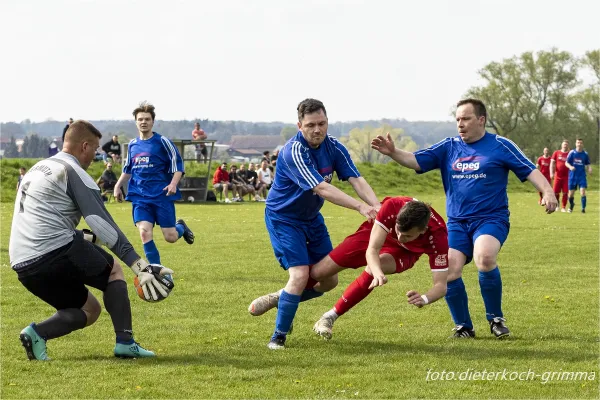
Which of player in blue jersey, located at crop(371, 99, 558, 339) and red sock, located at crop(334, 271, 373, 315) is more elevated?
player in blue jersey, located at crop(371, 99, 558, 339)

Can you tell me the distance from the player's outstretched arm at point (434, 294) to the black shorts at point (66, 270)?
2.39 metres

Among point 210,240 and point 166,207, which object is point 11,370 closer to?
point 166,207

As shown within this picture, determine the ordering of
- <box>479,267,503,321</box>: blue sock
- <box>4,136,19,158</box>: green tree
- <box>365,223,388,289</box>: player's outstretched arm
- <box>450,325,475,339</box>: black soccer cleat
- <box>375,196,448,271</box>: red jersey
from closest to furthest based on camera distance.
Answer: <box>365,223,388,289</box>: player's outstretched arm, <box>375,196,448,271</box>: red jersey, <box>450,325,475,339</box>: black soccer cleat, <box>479,267,503,321</box>: blue sock, <box>4,136,19,158</box>: green tree

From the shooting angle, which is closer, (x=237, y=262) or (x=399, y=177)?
(x=237, y=262)

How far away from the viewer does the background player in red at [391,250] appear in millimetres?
7316

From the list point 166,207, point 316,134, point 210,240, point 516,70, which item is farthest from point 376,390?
point 516,70

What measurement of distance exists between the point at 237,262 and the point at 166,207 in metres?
2.03

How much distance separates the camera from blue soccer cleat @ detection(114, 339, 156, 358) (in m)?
7.14

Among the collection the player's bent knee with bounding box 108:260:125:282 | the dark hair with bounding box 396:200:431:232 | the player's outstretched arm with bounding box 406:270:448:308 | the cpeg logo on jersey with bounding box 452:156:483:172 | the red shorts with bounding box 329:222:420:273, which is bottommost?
the player's outstretched arm with bounding box 406:270:448:308

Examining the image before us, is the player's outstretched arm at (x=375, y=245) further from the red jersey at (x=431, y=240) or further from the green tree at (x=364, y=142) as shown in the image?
the green tree at (x=364, y=142)

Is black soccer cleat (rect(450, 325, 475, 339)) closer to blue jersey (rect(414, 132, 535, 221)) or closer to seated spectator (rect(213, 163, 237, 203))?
blue jersey (rect(414, 132, 535, 221))

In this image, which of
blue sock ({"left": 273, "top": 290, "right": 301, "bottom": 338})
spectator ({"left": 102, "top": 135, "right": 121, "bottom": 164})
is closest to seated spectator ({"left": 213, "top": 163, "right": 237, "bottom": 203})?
spectator ({"left": 102, "top": 135, "right": 121, "bottom": 164})

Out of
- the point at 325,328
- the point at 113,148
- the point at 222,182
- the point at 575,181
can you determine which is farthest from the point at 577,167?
the point at 113,148

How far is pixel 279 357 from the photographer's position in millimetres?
7262
